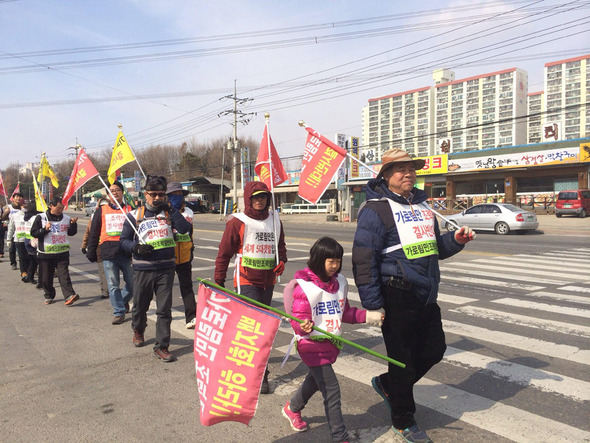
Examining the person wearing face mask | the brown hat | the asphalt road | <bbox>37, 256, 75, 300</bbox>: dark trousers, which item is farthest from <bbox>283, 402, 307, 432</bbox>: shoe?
<bbox>37, 256, 75, 300</bbox>: dark trousers

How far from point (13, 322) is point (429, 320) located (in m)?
6.10

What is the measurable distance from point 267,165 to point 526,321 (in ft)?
13.4

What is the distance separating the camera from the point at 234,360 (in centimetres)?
284

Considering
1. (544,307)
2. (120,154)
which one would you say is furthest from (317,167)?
(544,307)

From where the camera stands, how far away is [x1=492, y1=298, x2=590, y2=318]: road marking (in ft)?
21.4

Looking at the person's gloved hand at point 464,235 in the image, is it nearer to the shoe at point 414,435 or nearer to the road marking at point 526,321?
the shoe at point 414,435

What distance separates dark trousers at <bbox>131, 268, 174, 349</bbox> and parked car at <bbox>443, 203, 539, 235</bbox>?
16.3 metres

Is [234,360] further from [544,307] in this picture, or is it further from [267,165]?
[544,307]

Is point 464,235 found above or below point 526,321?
above

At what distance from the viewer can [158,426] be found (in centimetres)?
339

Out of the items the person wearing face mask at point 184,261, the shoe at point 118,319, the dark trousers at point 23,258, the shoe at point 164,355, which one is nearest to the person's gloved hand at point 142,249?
the person wearing face mask at point 184,261

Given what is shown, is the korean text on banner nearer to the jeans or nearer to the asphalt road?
the asphalt road

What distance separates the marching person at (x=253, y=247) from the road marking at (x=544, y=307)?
454cm

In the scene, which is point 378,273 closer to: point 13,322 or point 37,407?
point 37,407
